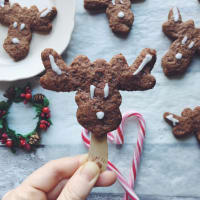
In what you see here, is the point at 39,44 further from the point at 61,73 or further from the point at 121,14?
the point at 61,73

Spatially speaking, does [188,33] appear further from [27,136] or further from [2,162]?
[2,162]

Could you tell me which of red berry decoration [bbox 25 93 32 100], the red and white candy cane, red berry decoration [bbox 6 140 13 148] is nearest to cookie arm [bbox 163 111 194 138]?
the red and white candy cane

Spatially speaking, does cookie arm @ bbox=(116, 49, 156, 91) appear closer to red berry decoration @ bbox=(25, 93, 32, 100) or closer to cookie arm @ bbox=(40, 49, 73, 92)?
cookie arm @ bbox=(40, 49, 73, 92)

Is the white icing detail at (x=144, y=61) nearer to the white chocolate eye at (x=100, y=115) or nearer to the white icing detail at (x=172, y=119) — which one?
the white chocolate eye at (x=100, y=115)

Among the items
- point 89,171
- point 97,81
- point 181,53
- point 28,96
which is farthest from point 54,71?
point 181,53

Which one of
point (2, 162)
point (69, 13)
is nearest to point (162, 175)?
point (2, 162)

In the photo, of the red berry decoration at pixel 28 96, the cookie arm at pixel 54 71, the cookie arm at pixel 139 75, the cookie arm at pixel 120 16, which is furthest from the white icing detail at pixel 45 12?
the cookie arm at pixel 139 75
